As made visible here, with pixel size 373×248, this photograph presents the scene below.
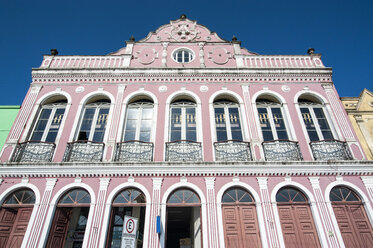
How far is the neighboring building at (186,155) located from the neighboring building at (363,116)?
0.76 m

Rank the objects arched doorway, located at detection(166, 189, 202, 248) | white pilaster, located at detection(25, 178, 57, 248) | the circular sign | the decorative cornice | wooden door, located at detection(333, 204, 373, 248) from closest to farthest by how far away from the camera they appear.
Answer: the circular sign → white pilaster, located at detection(25, 178, 57, 248) → wooden door, located at detection(333, 204, 373, 248) → arched doorway, located at detection(166, 189, 202, 248) → the decorative cornice

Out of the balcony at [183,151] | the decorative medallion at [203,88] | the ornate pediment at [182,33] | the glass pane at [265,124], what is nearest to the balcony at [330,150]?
the glass pane at [265,124]

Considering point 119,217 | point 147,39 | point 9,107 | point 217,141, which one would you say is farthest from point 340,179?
point 9,107

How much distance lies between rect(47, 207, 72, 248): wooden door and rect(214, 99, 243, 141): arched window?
614 cm

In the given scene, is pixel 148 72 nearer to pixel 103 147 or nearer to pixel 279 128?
pixel 103 147

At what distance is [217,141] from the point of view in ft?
28.3

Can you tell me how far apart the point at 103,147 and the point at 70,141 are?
1.34 metres

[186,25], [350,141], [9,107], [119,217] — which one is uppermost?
[186,25]

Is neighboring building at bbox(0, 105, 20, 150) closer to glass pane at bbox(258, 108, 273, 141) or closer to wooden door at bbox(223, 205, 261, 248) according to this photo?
wooden door at bbox(223, 205, 261, 248)

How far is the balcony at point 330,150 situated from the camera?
8219mm

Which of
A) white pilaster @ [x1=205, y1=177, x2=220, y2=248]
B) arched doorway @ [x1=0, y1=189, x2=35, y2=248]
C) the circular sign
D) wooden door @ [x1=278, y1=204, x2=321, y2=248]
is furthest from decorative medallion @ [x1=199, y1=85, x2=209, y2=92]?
arched doorway @ [x1=0, y1=189, x2=35, y2=248]

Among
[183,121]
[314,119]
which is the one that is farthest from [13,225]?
[314,119]

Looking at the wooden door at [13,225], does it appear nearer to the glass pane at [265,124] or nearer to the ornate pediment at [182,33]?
the glass pane at [265,124]

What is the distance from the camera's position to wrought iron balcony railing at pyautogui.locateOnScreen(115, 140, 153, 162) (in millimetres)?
8086
